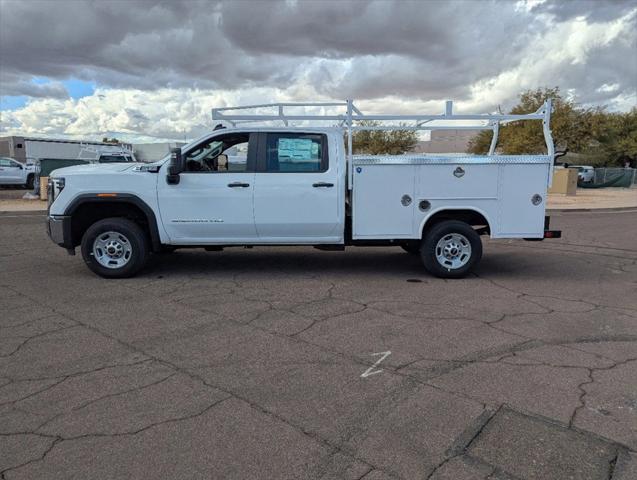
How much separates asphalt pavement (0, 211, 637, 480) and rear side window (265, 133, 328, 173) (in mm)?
1565

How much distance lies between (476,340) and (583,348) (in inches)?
37.2

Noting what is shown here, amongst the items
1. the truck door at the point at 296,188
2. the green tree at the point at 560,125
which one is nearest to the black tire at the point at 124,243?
the truck door at the point at 296,188

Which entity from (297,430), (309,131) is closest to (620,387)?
(297,430)

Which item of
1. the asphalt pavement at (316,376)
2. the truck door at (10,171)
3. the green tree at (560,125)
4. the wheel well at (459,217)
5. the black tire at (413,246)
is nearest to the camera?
the asphalt pavement at (316,376)

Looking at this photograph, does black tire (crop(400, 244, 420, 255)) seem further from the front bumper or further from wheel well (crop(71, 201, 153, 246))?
the front bumper

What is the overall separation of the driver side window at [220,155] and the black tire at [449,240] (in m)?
2.75

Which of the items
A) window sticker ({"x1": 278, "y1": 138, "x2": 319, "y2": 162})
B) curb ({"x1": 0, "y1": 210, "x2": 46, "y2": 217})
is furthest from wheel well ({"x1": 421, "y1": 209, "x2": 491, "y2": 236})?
curb ({"x1": 0, "y1": 210, "x2": 46, "y2": 217})

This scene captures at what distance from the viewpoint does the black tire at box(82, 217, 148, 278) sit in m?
7.28

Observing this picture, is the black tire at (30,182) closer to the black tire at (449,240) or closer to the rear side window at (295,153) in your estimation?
the rear side window at (295,153)

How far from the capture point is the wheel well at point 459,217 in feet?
24.9

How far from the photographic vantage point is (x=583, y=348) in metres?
4.88

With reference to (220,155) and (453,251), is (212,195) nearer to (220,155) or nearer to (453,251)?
(220,155)

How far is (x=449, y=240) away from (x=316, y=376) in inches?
157

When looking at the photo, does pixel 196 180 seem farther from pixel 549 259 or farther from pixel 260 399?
pixel 549 259
